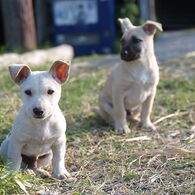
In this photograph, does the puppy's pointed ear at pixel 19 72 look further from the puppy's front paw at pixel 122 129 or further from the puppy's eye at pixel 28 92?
the puppy's front paw at pixel 122 129

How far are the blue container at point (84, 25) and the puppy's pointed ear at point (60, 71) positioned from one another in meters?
9.31

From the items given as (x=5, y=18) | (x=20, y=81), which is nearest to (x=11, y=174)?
(x=20, y=81)

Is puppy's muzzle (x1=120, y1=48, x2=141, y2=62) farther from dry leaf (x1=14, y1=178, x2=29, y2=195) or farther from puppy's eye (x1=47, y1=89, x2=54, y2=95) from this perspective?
dry leaf (x1=14, y1=178, x2=29, y2=195)

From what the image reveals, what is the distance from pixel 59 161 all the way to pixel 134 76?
195 centimetres

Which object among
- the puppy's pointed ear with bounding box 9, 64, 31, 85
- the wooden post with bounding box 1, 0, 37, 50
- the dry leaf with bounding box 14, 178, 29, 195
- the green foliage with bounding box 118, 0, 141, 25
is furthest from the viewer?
the green foliage with bounding box 118, 0, 141, 25

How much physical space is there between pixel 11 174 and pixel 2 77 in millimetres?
5425

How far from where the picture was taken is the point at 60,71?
430 centimetres

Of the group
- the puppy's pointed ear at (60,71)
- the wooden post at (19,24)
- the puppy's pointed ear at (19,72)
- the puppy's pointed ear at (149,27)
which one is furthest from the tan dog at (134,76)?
the wooden post at (19,24)

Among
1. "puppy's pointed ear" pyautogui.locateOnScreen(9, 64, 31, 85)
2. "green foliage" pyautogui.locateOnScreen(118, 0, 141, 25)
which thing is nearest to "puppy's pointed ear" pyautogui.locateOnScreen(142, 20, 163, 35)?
"puppy's pointed ear" pyautogui.locateOnScreen(9, 64, 31, 85)

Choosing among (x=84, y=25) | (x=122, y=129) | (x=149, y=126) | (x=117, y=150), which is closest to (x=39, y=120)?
(x=117, y=150)

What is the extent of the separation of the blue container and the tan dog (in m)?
7.41

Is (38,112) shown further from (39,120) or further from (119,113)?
(119,113)

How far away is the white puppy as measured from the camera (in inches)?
159

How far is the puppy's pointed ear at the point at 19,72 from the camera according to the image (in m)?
4.16
